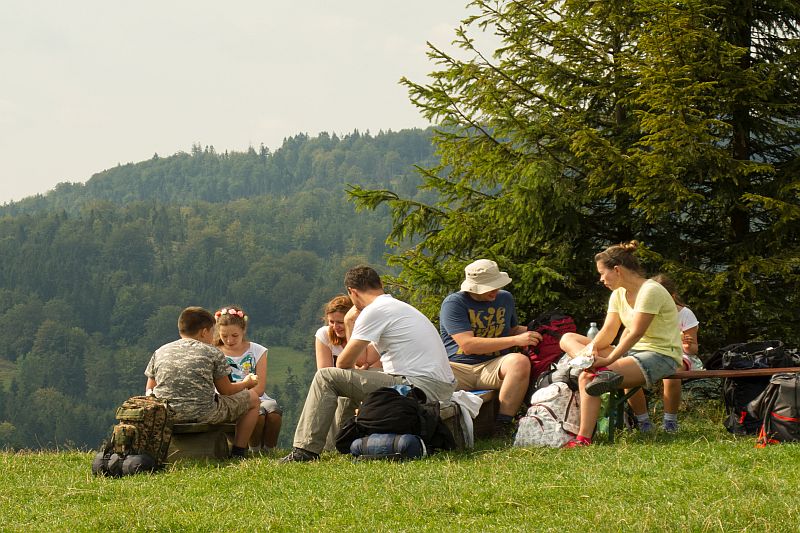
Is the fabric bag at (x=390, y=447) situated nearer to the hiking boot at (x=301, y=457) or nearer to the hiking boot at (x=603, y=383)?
the hiking boot at (x=301, y=457)

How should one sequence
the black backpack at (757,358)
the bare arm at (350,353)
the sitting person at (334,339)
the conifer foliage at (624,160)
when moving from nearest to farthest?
the bare arm at (350,353) < the black backpack at (757,358) < the sitting person at (334,339) < the conifer foliage at (624,160)

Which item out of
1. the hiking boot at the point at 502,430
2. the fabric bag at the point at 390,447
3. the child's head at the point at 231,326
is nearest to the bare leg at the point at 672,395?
the hiking boot at the point at 502,430

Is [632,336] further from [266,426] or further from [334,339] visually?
[266,426]

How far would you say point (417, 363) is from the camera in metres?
6.94

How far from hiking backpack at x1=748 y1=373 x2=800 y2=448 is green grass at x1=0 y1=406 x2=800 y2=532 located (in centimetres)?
23

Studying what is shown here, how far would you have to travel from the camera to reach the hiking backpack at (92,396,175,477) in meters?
6.52

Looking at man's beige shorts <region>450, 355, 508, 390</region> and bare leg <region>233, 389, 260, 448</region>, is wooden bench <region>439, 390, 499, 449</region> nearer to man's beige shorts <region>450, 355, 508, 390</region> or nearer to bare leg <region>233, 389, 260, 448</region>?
man's beige shorts <region>450, 355, 508, 390</region>

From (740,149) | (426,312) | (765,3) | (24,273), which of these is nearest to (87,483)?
(426,312)

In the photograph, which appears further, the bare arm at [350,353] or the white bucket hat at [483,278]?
the white bucket hat at [483,278]

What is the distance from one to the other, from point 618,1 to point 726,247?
3.15 meters

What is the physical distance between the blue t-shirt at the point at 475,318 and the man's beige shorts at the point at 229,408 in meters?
1.76

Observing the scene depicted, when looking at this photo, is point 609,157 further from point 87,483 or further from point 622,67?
point 87,483

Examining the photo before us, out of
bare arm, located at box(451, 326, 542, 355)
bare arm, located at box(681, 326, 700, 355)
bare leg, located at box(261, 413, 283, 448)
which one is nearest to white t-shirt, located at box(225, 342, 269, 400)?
bare leg, located at box(261, 413, 283, 448)

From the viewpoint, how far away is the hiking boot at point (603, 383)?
21.8ft
